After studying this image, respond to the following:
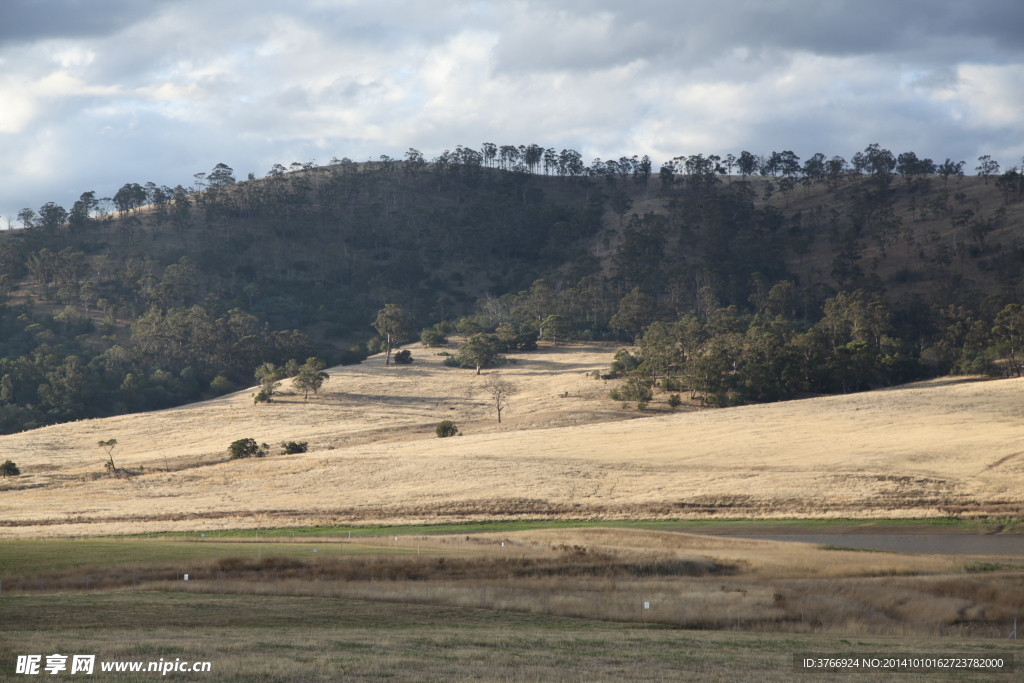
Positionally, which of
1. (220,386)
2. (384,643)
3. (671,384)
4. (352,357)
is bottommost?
(220,386)

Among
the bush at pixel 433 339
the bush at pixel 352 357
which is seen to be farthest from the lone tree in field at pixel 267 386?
the bush at pixel 433 339

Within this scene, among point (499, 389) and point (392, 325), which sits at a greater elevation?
point (392, 325)

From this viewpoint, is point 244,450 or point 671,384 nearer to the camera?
point 244,450

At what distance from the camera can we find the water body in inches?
1358

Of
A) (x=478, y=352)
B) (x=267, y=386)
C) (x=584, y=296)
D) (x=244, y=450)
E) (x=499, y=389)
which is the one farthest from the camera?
(x=584, y=296)

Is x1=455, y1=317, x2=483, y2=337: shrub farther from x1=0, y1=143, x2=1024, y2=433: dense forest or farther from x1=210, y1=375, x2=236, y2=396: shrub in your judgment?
x1=210, y1=375, x2=236, y2=396: shrub

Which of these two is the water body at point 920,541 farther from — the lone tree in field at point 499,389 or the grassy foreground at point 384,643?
the lone tree in field at point 499,389

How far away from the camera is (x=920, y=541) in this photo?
36.8 meters

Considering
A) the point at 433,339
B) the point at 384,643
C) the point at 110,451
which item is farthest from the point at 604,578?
the point at 433,339

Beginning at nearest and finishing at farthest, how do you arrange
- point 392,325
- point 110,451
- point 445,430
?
point 110,451
point 445,430
point 392,325

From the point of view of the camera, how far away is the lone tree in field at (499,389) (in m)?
91.4

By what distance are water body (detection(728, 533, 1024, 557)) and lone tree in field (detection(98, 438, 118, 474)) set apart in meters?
47.5

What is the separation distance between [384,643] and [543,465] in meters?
39.6

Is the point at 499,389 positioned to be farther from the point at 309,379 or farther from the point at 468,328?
the point at 468,328
